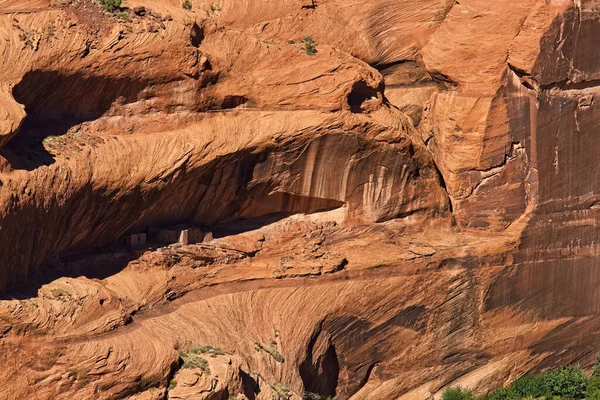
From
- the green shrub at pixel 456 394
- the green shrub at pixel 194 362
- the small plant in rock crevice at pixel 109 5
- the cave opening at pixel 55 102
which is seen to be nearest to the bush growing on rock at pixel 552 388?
the green shrub at pixel 456 394

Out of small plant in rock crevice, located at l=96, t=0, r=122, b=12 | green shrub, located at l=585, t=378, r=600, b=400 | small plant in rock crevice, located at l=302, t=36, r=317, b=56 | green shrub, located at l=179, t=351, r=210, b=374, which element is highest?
small plant in rock crevice, located at l=96, t=0, r=122, b=12

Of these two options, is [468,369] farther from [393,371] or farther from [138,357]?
[138,357]

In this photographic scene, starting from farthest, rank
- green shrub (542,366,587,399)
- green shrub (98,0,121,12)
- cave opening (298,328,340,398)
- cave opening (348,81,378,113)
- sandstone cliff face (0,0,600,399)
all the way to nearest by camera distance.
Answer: green shrub (542,366,587,399) < cave opening (348,81,378,113) < cave opening (298,328,340,398) < green shrub (98,0,121,12) < sandstone cliff face (0,0,600,399)

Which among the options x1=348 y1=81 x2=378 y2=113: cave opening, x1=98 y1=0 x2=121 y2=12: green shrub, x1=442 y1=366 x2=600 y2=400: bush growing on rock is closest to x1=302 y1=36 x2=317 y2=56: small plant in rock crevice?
x1=348 y1=81 x2=378 y2=113: cave opening

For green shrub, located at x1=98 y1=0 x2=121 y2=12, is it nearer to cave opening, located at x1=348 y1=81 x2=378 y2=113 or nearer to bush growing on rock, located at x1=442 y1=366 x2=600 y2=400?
cave opening, located at x1=348 y1=81 x2=378 y2=113

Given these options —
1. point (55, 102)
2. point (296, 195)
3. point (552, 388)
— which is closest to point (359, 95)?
point (296, 195)

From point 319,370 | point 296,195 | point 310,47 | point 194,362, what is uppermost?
point 310,47

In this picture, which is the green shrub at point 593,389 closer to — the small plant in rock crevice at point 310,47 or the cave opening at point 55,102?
the small plant in rock crevice at point 310,47

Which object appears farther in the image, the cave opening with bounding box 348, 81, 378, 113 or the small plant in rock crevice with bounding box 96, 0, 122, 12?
the cave opening with bounding box 348, 81, 378, 113

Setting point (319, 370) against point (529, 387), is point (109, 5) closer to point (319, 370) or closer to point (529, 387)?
point (319, 370)
